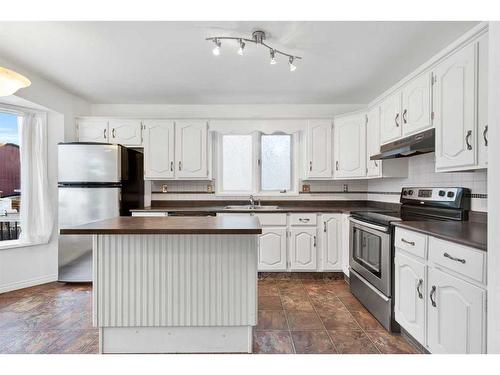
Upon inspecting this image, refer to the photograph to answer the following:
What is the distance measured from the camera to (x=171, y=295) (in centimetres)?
178

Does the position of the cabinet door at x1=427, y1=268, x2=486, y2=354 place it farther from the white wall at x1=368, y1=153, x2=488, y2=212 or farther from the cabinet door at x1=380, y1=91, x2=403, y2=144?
the cabinet door at x1=380, y1=91, x2=403, y2=144

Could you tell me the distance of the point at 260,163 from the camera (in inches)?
149

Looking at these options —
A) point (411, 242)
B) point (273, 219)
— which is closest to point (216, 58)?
point (273, 219)

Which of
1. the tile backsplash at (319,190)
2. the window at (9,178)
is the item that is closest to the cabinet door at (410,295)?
the tile backsplash at (319,190)

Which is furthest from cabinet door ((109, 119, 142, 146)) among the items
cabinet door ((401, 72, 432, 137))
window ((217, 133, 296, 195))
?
cabinet door ((401, 72, 432, 137))

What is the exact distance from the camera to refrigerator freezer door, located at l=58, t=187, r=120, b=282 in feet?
9.87

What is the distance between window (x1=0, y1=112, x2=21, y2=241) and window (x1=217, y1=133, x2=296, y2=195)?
7.80 feet

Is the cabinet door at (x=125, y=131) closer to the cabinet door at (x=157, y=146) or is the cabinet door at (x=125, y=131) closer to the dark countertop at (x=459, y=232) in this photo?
the cabinet door at (x=157, y=146)

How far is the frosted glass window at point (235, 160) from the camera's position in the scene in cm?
382

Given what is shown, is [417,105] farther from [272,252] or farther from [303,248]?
[272,252]

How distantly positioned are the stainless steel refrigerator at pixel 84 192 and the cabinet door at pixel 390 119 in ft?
9.75

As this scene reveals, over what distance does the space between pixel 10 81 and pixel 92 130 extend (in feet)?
7.27

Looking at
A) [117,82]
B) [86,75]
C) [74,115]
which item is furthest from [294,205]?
[74,115]

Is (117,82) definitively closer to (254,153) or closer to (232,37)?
(232,37)
